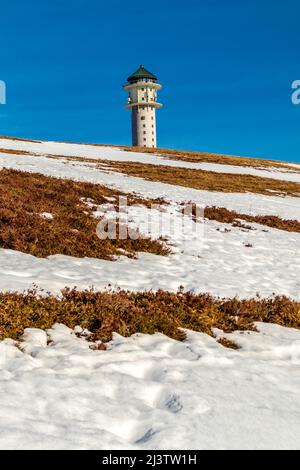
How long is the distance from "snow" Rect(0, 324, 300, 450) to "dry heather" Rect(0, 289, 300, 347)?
32 cm

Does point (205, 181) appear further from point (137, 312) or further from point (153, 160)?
point (137, 312)

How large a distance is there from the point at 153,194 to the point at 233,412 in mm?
23665

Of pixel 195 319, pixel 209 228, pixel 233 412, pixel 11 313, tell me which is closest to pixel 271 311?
pixel 195 319

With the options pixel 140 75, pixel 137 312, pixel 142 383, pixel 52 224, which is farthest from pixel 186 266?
pixel 140 75

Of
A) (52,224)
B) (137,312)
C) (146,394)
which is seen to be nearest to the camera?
(146,394)

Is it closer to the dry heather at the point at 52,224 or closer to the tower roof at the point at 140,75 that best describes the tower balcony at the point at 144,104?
the tower roof at the point at 140,75

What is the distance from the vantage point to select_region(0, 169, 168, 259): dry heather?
13.8m

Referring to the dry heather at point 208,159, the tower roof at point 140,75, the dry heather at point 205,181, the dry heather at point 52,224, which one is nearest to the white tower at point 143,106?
the tower roof at point 140,75

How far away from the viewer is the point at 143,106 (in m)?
134

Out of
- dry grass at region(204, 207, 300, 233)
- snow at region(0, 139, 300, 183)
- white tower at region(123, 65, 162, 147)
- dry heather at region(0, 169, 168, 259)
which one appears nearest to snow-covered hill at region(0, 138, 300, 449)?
dry heather at region(0, 169, 168, 259)

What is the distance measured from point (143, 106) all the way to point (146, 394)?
134 meters

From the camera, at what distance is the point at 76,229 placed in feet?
53.8

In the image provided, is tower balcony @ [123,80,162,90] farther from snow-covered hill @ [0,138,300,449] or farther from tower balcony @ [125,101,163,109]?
snow-covered hill @ [0,138,300,449]

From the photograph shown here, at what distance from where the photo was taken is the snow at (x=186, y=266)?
445 inches
